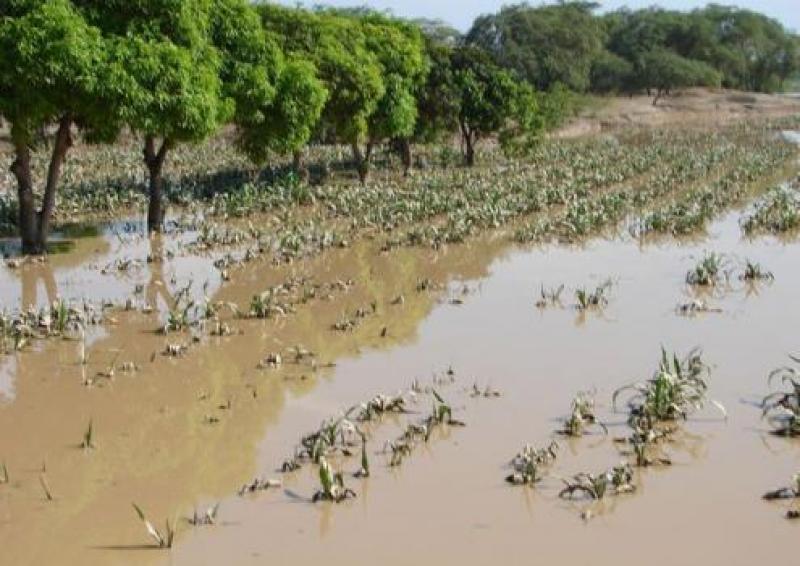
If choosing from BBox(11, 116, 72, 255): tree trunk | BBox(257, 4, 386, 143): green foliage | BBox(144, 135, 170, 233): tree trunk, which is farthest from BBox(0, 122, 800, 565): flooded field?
BBox(257, 4, 386, 143): green foliage

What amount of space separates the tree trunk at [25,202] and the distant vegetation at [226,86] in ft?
0.08

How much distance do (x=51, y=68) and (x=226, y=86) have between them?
17.0ft

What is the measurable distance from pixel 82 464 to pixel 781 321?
8.35m

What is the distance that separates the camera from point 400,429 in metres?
8.55

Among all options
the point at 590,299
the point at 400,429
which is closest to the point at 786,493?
the point at 400,429

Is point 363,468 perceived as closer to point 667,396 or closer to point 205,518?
point 205,518

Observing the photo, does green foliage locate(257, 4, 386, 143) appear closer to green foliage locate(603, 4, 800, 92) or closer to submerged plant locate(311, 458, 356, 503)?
submerged plant locate(311, 458, 356, 503)

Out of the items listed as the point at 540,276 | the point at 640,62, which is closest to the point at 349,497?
the point at 540,276

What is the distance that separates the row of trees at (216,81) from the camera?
15.2 metres

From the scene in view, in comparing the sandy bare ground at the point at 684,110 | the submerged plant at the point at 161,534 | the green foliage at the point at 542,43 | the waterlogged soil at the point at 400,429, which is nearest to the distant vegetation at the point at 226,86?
the waterlogged soil at the point at 400,429

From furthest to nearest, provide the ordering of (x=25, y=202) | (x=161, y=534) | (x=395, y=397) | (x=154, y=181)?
(x=154, y=181) < (x=25, y=202) < (x=395, y=397) < (x=161, y=534)

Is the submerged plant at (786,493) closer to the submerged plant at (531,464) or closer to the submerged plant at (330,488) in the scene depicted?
the submerged plant at (531,464)

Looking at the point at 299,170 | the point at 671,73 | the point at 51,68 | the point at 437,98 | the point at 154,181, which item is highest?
the point at 671,73

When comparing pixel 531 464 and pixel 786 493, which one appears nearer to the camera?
pixel 786 493
